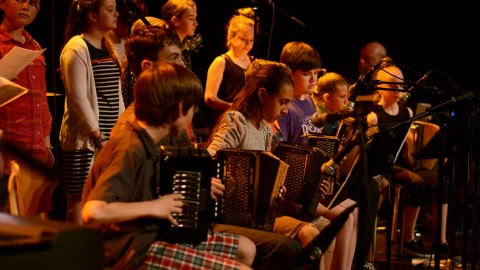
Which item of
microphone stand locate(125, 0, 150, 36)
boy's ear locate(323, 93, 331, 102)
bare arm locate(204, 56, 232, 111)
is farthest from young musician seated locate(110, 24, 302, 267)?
boy's ear locate(323, 93, 331, 102)

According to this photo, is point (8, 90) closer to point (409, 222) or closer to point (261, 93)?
point (261, 93)

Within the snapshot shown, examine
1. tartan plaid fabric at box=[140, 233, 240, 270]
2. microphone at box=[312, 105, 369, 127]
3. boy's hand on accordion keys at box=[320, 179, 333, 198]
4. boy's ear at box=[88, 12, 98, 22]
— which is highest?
boy's ear at box=[88, 12, 98, 22]

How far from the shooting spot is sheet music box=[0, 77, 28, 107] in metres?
3.64

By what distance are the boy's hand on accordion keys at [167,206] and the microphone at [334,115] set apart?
2.43ft

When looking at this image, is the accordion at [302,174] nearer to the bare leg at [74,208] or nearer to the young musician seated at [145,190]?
the young musician seated at [145,190]

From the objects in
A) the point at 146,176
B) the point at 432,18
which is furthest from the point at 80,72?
the point at 432,18

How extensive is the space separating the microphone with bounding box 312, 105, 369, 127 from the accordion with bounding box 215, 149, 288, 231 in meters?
0.45

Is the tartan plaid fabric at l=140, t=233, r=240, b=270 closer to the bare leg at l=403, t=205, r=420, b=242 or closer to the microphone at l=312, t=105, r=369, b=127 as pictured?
the microphone at l=312, t=105, r=369, b=127

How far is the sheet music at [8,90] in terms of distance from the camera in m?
3.64

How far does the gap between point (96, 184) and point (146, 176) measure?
8.6 inches

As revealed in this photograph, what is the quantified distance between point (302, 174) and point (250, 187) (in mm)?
542

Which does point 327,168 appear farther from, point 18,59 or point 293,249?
point 18,59

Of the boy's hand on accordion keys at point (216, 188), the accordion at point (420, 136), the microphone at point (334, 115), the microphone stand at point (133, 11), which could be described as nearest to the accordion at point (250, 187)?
the boy's hand on accordion keys at point (216, 188)

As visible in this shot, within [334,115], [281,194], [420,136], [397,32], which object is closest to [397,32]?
[397,32]
